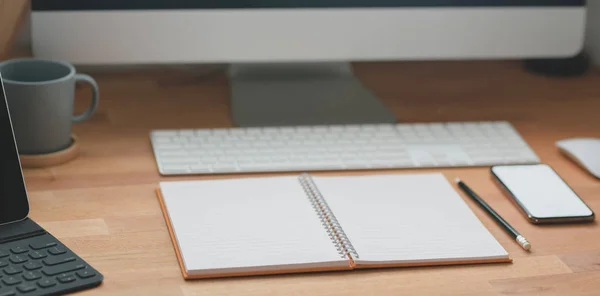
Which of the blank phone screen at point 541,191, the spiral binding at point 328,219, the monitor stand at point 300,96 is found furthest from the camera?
the monitor stand at point 300,96

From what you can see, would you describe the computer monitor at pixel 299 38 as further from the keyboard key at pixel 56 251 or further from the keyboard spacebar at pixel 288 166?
the keyboard key at pixel 56 251

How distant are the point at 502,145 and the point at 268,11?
1.12ft

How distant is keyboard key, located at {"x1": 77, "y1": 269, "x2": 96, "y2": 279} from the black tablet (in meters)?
0.13

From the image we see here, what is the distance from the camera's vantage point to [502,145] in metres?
1.08

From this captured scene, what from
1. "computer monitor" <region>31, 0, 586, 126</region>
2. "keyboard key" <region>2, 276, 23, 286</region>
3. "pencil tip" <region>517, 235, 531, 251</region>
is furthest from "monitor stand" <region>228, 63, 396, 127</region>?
"keyboard key" <region>2, 276, 23, 286</region>

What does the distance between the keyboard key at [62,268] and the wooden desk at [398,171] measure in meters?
0.02

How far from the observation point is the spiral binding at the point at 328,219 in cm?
82

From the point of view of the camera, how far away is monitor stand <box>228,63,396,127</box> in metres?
1.14

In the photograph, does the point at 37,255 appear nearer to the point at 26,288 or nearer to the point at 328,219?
the point at 26,288

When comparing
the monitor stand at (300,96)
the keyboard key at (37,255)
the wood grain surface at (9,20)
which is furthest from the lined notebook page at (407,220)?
the wood grain surface at (9,20)

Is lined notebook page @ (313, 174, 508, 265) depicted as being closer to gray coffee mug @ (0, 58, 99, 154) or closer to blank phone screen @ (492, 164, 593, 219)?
blank phone screen @ (492, 164, 593, 219)

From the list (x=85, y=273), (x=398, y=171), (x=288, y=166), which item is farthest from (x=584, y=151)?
(x=85, y=273)

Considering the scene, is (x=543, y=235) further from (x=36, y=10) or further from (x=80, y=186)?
(x=36, y=10)

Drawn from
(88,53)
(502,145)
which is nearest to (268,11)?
(88,53)
